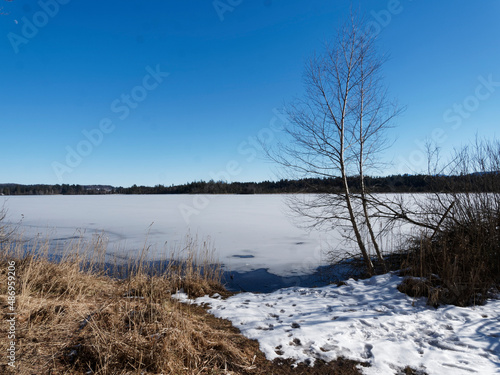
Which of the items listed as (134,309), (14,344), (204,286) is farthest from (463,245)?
(14,344)

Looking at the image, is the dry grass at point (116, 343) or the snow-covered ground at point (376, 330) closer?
the dry grass at point (116, 343)

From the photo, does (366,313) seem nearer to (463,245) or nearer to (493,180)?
(463,245)

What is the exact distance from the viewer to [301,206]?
24.1 feet

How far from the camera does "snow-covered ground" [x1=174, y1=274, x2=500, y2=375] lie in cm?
259

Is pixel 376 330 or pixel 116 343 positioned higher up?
pixel 116 343

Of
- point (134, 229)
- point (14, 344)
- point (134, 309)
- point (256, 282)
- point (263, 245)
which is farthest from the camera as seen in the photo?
point (134, 229)

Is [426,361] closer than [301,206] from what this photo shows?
Yes

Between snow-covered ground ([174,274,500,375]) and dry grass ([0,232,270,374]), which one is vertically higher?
dry grass ([0,232,270,374])

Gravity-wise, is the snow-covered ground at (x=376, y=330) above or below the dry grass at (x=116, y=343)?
below

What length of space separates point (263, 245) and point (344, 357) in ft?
25.5

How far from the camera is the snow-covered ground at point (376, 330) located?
2590mm

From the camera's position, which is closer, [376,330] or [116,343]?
[116,343]

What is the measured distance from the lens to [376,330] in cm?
318

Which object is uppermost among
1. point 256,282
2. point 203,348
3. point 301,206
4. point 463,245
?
point 301,206
